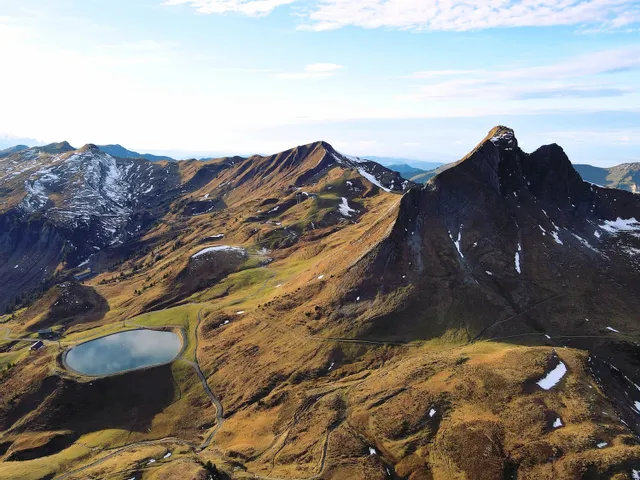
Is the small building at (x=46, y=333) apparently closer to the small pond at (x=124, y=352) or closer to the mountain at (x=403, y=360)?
the mountain at (x=403, y=360)

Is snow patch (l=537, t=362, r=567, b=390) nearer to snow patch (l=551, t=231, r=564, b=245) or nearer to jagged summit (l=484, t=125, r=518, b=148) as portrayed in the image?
snow patch (l=551, t=231, r=564, b=245)

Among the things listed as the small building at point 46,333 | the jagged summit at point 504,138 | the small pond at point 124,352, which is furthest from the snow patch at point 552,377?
the small building at point 46,333

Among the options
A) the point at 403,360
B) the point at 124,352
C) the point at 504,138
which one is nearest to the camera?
the point at 403,360

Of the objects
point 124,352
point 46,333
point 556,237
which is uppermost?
point 556,237

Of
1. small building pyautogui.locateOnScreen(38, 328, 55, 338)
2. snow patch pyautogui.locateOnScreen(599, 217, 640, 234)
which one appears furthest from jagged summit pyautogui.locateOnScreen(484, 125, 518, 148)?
small building pyautogui.locateOnScreen(38, 328, 55, 338)

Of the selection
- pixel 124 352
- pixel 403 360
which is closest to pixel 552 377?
pixel 403 360

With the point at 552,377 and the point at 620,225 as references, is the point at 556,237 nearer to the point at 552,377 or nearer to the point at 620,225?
the point at 620,225

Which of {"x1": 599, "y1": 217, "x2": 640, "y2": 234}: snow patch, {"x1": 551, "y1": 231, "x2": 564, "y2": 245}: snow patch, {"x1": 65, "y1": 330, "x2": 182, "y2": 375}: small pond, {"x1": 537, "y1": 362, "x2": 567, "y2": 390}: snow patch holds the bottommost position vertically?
{"x1": 65, "y1": 330, "x2": 182, "y2": 375}: small pond

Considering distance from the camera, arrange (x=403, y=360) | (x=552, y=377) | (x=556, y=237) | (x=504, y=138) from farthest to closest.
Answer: (x=504, y=138), (x=556, y=237), (x=403, y=360), (x=552, y=377)
